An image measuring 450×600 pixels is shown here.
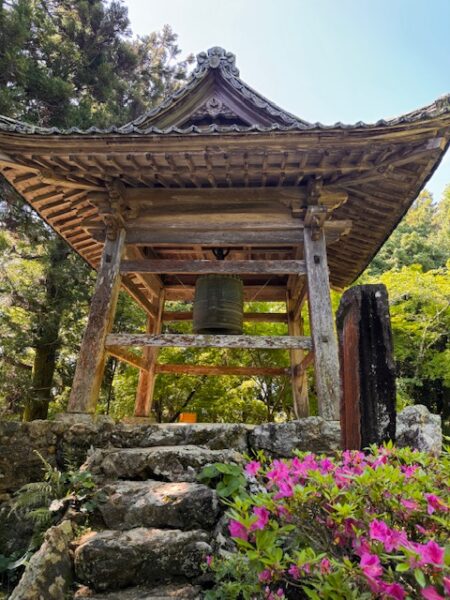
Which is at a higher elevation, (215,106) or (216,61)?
(216,61)

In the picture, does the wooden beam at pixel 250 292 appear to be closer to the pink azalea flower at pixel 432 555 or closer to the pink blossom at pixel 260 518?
the pink blossom at pixel 260 518

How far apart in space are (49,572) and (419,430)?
2.57 meters

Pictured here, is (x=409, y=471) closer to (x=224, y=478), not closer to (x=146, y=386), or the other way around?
(x=224, y=478)

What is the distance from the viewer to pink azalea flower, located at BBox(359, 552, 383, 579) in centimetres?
101

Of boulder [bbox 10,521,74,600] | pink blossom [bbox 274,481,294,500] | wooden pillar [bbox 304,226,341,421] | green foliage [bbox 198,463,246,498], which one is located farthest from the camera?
wooden pillar [bbox 304,226,341,421]

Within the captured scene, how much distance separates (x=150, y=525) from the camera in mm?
2289

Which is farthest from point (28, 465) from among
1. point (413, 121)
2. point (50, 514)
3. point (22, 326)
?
point (22, 326)

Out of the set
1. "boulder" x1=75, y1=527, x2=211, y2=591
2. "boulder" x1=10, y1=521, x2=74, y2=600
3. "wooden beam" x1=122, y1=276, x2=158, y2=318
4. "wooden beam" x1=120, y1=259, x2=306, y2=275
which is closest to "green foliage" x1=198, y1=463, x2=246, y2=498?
"boulder" x1=75, y1=527, x2=211, y2=591

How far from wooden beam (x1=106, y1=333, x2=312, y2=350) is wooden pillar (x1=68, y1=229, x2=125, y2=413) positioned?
0.16 metres

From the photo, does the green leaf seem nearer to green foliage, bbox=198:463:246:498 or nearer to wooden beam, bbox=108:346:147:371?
green foliage, bbox=198:463:246:498

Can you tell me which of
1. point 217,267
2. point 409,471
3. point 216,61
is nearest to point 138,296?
point 217,267

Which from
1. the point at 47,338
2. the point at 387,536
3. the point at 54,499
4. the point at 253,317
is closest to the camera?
the point at 387,536

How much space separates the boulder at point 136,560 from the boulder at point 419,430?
169 centimetres

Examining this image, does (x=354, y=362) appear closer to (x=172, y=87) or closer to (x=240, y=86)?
(x=240, y=86)
